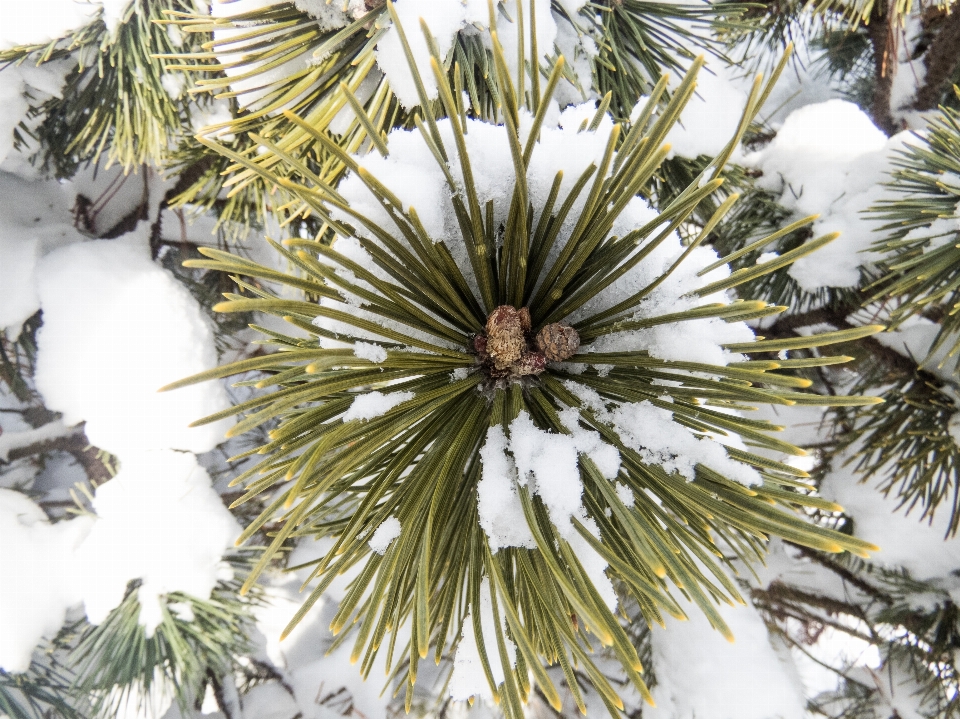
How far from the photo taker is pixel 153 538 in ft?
2.42

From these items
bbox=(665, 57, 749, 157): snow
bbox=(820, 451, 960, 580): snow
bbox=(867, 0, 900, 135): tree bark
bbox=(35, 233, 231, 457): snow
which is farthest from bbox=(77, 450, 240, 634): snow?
bbox=(867, 0, 900, 135): tree bark

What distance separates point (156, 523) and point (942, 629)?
135cm

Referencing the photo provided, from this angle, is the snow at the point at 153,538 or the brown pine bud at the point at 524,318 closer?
the brown pine bud at the point at 524,318

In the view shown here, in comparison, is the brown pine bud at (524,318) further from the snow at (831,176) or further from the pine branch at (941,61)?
the pine branch at (941,61)

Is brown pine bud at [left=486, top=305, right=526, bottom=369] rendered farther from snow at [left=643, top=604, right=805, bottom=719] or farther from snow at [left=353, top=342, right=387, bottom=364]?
snow at [left=643, top=604, right=805, bottom=719]

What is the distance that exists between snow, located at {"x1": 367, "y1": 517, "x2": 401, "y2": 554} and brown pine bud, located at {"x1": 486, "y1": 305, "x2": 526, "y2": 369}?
123 mm

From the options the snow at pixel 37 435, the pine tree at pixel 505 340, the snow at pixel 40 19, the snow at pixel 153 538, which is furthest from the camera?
the snow at pixel 37 435

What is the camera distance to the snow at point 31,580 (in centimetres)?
73

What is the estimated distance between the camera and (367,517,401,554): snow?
321mm

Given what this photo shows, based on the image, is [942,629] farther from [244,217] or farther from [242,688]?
[242,688]

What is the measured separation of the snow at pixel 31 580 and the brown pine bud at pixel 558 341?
807mm

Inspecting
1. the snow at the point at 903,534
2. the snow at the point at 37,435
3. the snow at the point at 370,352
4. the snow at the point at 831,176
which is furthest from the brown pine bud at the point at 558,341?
the snow at the point at 37,435

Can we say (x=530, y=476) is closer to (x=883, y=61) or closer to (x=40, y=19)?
(x=40, y=19)

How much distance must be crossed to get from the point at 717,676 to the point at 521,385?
771mm
